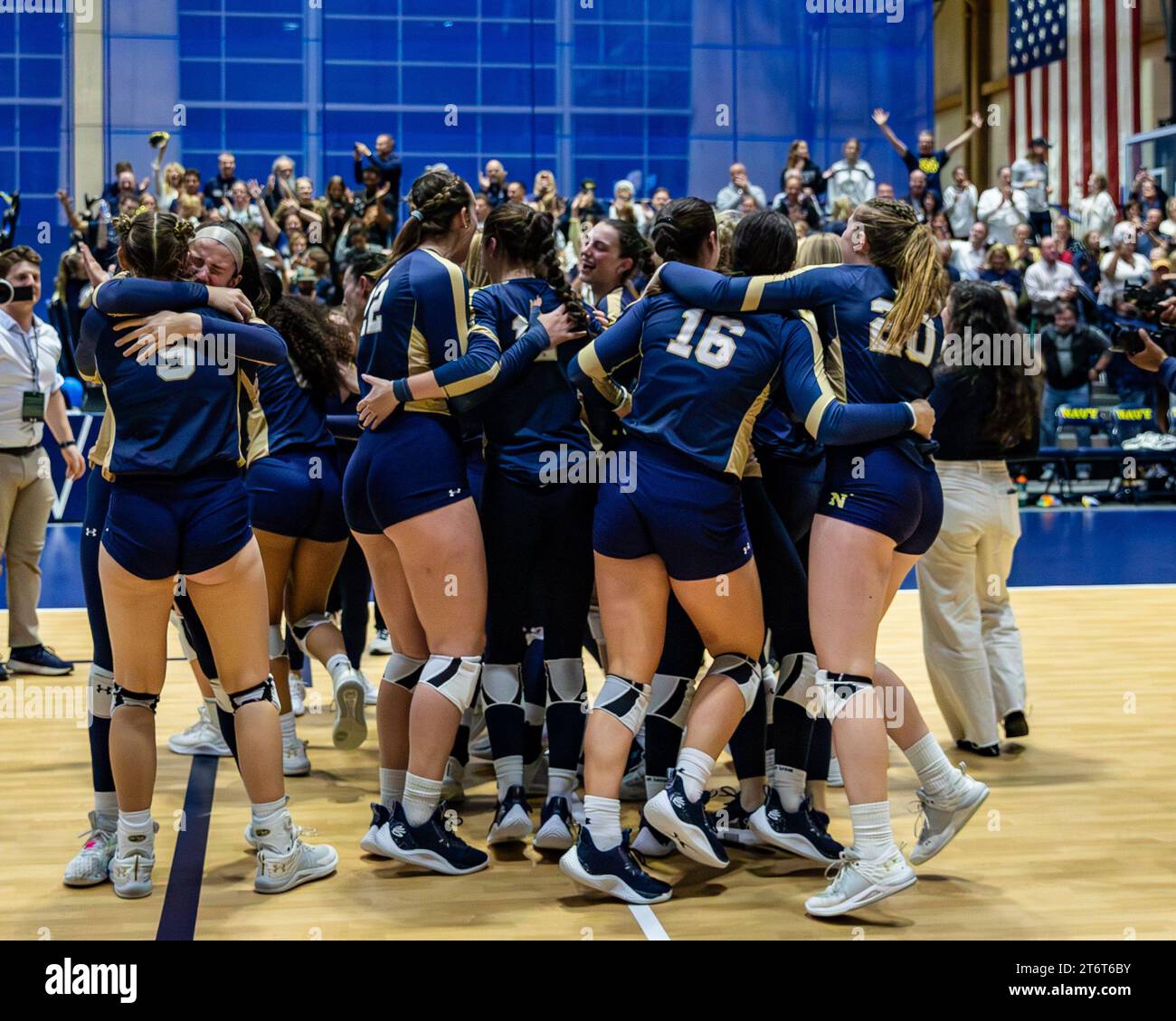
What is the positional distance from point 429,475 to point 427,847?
3.56 feet

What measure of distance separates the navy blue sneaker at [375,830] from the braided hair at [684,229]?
72.7 inches

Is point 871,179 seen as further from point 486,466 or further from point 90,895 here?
point 90,895

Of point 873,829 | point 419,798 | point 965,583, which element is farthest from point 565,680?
point 965,583

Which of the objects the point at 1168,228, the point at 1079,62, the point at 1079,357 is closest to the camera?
the point at 1079,357

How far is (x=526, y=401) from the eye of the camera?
417 cm

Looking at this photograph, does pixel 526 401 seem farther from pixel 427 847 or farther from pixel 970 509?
pixel 970 509

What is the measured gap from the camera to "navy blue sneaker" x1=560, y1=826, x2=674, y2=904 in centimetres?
366

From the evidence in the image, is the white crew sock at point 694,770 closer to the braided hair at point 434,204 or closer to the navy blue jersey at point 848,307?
the navy blue jersey at point 848,307

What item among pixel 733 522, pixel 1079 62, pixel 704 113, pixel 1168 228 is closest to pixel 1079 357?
pixel 1168 228

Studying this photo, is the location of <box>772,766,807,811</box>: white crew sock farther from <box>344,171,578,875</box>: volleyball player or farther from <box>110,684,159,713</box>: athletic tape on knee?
<box>110,684,159,713</box>: athletic tape on knee

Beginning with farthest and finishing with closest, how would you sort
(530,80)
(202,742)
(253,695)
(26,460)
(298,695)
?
1. (530,80)
2. (26,460)
3. (298,695)
4. (202,742)
5. (253,695)

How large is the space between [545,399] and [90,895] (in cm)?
195

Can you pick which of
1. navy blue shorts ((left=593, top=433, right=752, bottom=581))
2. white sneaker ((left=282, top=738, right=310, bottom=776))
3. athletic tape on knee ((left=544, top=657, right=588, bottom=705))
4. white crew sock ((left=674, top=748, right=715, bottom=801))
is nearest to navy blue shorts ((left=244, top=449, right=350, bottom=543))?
white sneaker ((left=282, top=738, right=310, bottom=776))

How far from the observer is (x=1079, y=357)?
553 inches
